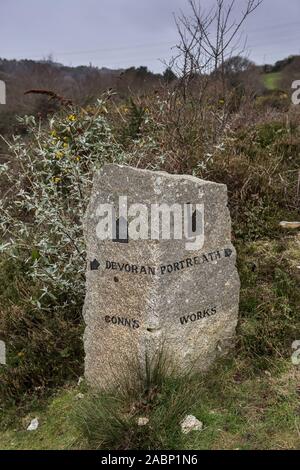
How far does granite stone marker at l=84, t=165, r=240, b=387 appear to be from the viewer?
3158 mm

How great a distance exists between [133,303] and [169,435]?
0.77 meters

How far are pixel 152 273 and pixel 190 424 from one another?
2.82 ft

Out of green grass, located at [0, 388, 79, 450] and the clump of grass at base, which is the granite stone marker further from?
green grass, located at [0, 388, 79, 450]

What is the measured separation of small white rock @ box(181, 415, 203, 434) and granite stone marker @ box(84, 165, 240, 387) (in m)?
0.37

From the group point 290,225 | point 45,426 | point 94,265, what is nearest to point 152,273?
point 94,265

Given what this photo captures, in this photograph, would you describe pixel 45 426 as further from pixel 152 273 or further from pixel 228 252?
pixel 228 252

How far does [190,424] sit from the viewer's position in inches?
118

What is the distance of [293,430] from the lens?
2.96 metres

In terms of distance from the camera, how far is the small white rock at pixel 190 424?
9.80 ft

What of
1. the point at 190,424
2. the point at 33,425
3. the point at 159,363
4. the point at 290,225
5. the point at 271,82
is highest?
the point at 271,82

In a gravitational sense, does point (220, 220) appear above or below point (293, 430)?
above

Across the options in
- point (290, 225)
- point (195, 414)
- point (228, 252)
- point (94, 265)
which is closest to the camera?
point (195, 414)

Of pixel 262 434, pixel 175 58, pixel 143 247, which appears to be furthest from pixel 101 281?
pixel 175 58

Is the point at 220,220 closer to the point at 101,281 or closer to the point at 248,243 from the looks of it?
the point at 101,281
